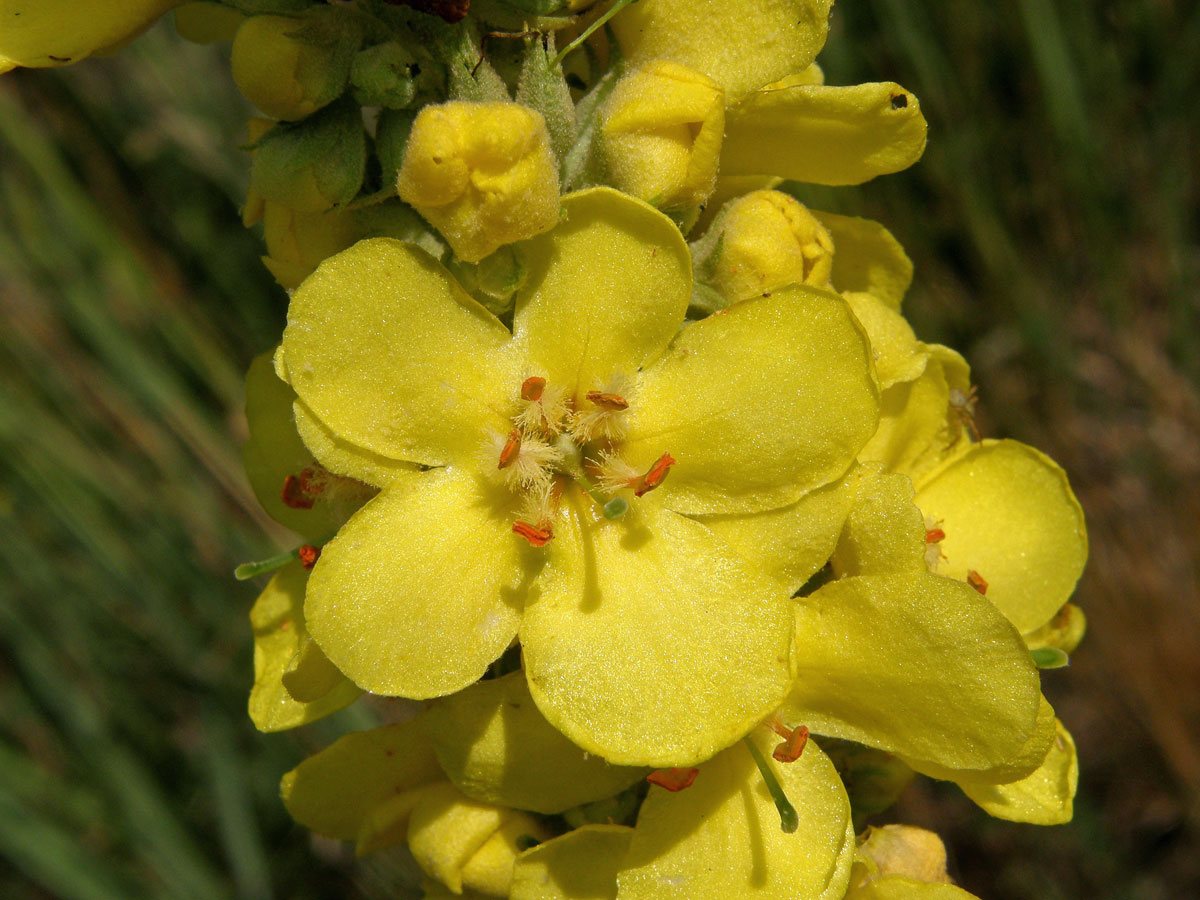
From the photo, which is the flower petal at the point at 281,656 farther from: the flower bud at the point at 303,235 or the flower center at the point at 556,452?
the flower bud at the point at 303,235

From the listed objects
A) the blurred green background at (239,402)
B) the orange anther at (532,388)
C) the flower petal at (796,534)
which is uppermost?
the orange anther at (532,388)

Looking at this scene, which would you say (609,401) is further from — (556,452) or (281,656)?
(281,656)

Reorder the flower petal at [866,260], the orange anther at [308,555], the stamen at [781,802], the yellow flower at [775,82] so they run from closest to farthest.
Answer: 1. the stamen at [781,802]
2. the yellow flower at [775,82]
3. the orange anther at [308,555]
4. the flower petal at [866,260]

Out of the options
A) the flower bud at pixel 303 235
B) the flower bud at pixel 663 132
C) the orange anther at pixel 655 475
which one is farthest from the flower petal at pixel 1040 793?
the flower bud at pixel 303 235

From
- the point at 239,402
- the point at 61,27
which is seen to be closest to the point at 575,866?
the point at 61,27

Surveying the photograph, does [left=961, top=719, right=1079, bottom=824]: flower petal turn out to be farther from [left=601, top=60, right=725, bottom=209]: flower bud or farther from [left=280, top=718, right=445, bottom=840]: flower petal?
[left=601, top=60, right=725, bottom=209]: flower bud

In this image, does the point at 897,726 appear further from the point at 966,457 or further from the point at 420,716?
the point at 420,716

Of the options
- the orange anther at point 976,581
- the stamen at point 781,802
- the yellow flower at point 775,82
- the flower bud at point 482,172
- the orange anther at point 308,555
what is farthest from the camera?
the orange anther at point 976,581

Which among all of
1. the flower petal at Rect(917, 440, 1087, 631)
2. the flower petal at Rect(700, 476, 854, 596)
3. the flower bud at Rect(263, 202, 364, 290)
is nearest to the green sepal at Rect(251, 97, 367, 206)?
the flower bud at Rect(263, 202, 364, 290)
